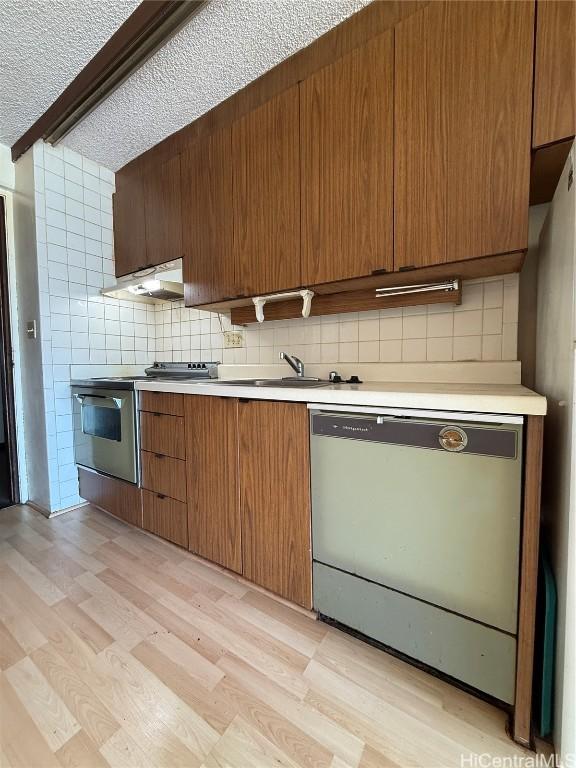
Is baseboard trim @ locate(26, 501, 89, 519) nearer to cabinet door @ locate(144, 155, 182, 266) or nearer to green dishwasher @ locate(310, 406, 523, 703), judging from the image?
cabinet door @ locate(144, 155, 182, 266)

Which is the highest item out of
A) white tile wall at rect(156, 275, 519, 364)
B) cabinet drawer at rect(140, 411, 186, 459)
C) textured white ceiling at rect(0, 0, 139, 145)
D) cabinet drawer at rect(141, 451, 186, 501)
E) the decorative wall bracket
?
textured white ceiling at rect(0, 0, 139, 145)

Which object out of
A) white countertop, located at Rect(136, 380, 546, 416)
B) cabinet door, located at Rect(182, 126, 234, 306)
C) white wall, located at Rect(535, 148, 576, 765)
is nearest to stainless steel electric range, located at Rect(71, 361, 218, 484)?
cabinet door, located at Rect(182, 126, 234, 306)

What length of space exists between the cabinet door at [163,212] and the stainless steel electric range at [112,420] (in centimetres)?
73

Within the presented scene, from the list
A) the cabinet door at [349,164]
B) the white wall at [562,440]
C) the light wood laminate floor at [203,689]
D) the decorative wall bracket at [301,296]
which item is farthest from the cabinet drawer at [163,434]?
the white wall at [562,440]

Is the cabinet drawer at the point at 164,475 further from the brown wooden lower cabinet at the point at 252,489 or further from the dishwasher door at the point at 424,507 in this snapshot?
the dishwasher door at the point at 424,507

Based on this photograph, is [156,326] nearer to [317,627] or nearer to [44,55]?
[44,55]

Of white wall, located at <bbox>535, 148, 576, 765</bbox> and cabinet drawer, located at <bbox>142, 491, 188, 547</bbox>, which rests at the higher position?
white wall, located at <bbox>535, 148, 576, 765</bbox>

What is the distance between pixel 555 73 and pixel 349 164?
63 cm

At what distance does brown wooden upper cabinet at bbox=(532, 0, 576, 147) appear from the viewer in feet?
2.84

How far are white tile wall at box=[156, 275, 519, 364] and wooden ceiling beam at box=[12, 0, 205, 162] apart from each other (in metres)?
1.25

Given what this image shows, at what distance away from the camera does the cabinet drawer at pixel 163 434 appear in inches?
60.1

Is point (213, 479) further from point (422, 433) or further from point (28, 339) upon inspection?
point (28, 339)

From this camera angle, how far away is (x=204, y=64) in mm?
1453

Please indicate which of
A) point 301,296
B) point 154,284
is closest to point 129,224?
point 154,284
